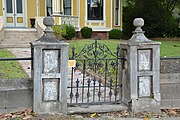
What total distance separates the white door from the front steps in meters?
2.51

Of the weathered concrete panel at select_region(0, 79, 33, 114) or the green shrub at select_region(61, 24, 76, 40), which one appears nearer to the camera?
the weathered concrete panel at select_region(0, 79, 33, 114)

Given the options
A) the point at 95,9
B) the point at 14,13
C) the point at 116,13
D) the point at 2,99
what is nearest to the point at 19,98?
the point at 2,99

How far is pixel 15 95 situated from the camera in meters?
5.34

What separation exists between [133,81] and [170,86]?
85cm

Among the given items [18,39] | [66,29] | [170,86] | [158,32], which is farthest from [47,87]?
[158,32]

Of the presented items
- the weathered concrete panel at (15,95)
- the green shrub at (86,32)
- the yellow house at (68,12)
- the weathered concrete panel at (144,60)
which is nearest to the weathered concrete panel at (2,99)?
the weathered concrete panel at (15,95)

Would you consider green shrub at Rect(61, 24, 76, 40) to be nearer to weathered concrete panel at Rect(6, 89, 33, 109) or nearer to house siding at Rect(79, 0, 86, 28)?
house siding at Rect(79, 0, 86, 28)

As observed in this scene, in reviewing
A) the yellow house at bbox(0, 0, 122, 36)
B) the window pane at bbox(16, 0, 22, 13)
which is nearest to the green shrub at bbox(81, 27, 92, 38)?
the yellow house at bbox(0, 0, 122, 36)

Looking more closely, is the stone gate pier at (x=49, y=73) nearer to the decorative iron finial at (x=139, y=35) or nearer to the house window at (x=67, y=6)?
the decorative iron finial at (x=139, y=35)

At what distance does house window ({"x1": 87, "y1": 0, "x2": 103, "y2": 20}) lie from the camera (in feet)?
75.2

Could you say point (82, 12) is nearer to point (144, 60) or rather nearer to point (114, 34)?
point (114, 34)

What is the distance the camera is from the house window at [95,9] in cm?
2291

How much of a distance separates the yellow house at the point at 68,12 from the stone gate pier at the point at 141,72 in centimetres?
1507

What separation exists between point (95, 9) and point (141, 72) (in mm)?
17896
